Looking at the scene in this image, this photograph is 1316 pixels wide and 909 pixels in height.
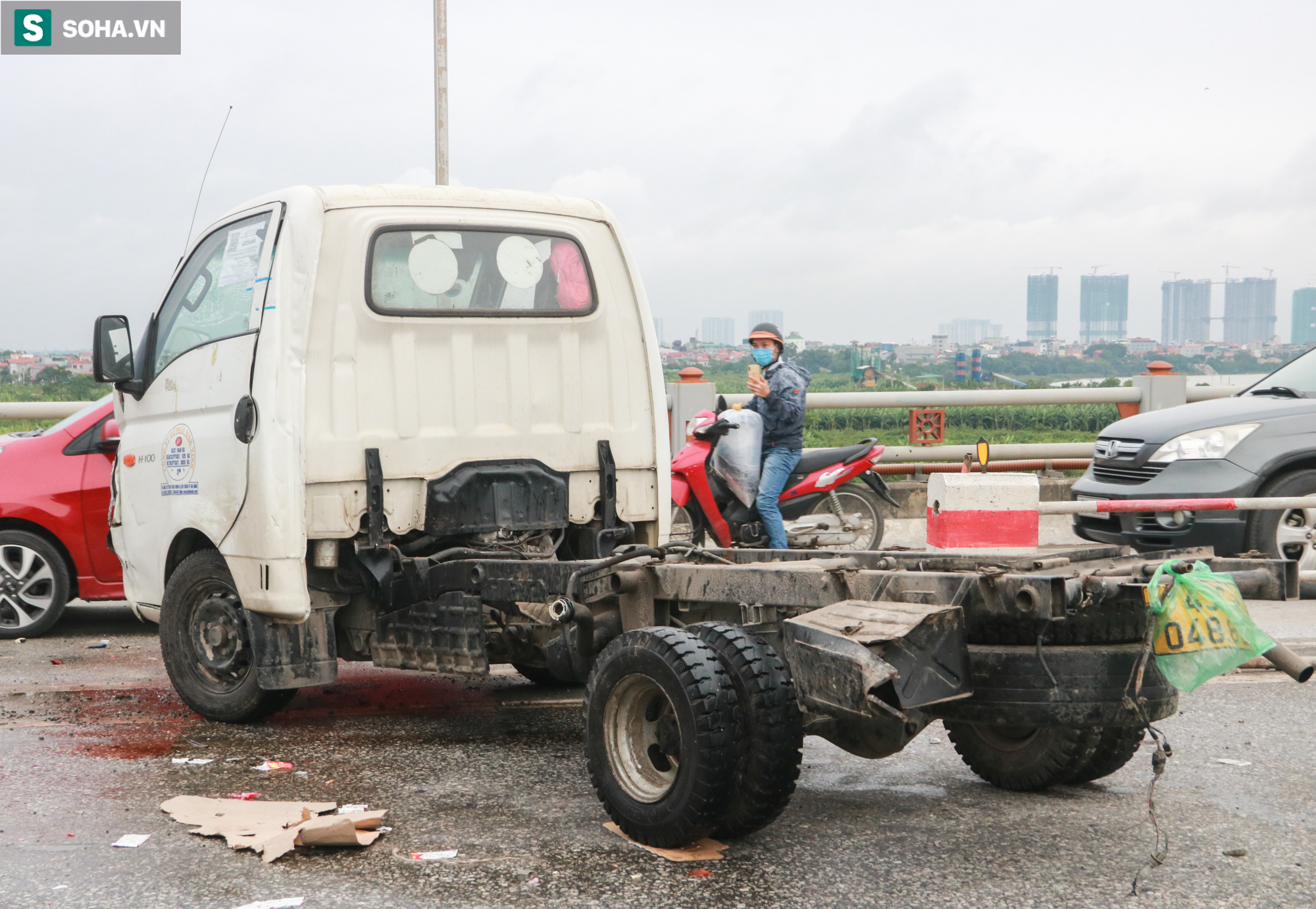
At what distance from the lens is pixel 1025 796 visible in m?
4.75

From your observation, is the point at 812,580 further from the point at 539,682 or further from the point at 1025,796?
the point at 539,682

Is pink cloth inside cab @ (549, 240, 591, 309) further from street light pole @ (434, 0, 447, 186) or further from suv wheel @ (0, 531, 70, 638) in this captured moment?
street light pole @ (434, 0, 447, 186)

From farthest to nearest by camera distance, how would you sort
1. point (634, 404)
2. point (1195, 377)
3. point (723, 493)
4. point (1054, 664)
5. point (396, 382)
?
point (1195, 377) < point (723, 493) < point (634, 404) < point (396, 382) < point (1054, 664)

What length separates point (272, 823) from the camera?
4371 mm

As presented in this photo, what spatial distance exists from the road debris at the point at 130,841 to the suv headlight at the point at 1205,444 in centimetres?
711

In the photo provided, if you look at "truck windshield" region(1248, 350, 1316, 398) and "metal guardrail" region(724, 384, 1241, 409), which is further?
"metal guardrail" region(724, 384, 1241, 409)

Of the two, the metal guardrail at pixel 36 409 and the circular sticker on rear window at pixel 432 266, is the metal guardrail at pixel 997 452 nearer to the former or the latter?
the metal guardrail at pixel 36 409

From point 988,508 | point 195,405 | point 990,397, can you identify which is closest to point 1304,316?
point 990,397

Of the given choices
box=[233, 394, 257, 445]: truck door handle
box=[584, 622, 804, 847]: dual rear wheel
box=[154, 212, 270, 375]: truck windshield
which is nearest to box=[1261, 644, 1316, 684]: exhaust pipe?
box=[584, 622, 804, 847]: dual rear wheel

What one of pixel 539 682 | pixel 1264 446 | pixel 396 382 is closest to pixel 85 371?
pixel 396 382

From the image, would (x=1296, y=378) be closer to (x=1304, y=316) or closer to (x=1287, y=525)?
(x=1287, y=525)

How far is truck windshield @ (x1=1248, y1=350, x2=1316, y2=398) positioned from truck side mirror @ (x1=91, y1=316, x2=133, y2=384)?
24.9 ft

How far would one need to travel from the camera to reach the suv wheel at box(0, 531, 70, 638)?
26.9 ft

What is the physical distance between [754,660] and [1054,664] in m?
0.87
